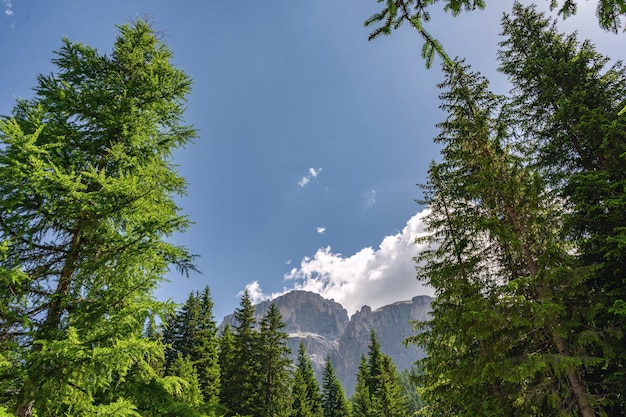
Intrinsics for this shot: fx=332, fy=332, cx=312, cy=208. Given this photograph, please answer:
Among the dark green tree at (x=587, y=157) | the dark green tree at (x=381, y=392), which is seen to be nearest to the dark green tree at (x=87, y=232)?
the dark green tree at (x=587, y=157)

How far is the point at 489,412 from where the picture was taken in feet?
30.6

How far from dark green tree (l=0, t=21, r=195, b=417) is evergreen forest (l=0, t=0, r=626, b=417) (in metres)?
0.03

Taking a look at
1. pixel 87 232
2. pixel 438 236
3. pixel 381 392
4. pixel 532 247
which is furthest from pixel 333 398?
pixel 87 232

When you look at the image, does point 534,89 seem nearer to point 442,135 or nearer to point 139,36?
point 442,135

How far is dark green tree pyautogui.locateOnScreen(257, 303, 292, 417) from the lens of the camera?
1019 inches

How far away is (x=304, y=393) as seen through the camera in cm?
3275

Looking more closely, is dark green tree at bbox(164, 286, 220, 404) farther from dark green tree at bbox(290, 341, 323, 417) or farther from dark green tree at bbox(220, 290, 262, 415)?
dark green tree at bbox(290, 341, 323, 417)

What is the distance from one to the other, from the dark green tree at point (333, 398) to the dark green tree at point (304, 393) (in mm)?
1897

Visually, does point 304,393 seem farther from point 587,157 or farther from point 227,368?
point 587,157

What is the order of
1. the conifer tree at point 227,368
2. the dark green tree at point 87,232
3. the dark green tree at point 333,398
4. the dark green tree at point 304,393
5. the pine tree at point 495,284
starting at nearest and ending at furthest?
1. the dark green tree at point 87,232
2. the pine tree at point 495,284
3. the conifer tree at point 227,368
4. the dark green tree at point 304,393
5. the dark green tree at point 333,398

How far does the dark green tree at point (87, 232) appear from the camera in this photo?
5109mm

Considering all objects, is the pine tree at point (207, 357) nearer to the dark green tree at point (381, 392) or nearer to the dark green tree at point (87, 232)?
the dark green tree at point (381, 392)

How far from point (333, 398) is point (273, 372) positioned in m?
19.6

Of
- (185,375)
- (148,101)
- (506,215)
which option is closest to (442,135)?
(506,215)
